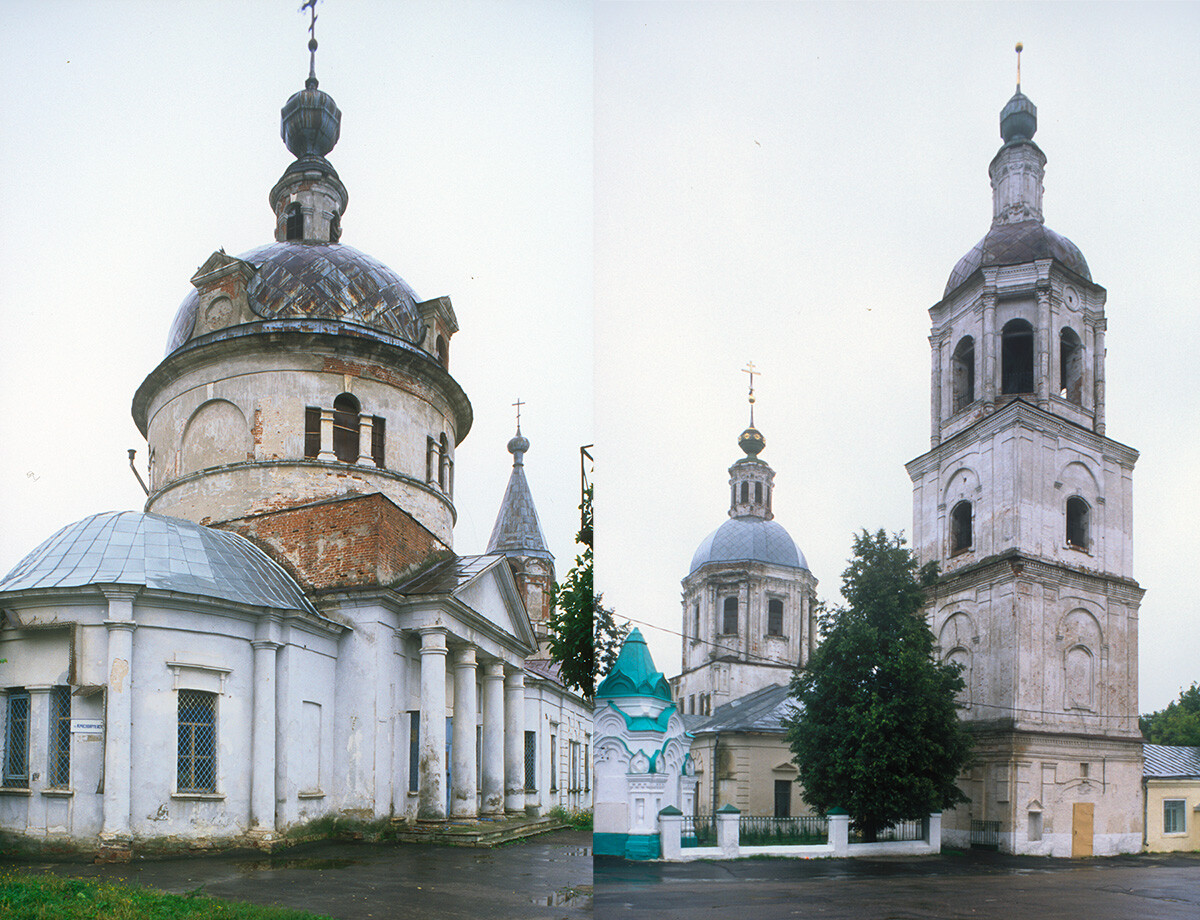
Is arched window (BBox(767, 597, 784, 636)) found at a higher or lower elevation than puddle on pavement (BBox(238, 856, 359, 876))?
higher

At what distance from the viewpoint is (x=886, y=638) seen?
14742 millimetres

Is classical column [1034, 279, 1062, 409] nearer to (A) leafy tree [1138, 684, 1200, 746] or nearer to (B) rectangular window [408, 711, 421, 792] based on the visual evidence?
(A) leafy tree [1138, 684, 1200, 746]

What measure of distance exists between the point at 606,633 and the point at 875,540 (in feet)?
27.6

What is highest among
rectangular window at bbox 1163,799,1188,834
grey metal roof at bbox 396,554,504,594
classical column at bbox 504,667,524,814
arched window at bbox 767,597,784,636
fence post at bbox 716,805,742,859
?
grey metal roof at bbox 396,554,504,594

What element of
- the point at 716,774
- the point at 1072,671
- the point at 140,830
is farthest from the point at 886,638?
the point at 140,830

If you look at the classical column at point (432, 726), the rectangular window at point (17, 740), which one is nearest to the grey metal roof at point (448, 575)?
the classical column at point (432, 726)

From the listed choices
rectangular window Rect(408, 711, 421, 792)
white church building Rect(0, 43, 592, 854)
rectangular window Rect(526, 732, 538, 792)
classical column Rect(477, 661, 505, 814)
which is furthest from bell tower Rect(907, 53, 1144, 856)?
rectangular window Rect(526, 732, 538, 792)

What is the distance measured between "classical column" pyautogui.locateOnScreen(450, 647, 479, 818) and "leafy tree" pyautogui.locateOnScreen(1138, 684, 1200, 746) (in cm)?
949

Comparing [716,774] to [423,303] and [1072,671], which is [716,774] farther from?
[423,303]

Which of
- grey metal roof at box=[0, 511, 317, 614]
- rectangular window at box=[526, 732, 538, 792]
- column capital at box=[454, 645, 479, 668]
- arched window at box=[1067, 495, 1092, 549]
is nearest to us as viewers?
grey metal roof at box=[0, 511, 317, 614]

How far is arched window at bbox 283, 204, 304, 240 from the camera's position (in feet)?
56.0

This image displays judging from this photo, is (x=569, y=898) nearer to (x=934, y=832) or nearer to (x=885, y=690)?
(x=934, y=832)

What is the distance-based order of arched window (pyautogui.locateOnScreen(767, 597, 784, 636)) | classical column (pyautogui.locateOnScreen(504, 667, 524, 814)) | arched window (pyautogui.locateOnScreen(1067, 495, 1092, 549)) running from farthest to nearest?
classical column (pyautogui.locateOnScreen(504, 667, 524, 814)) < arched window (pyautogui.locateOnScreen(767, 597, 784, 636)) < arched window (pyautogui.locateOnScreen(1067, 495, 1092, 549))

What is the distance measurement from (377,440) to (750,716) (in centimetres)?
827
